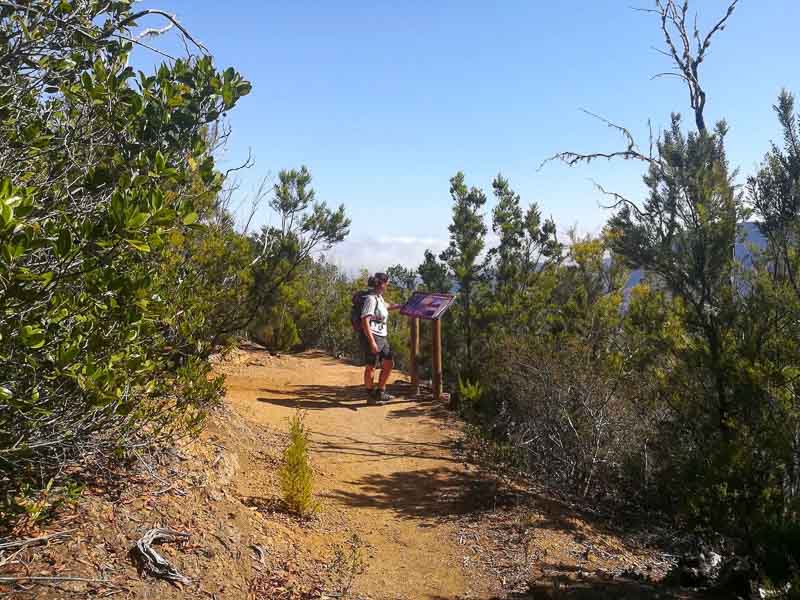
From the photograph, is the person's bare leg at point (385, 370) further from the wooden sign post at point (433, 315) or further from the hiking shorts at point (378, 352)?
the wooden sign post at point (433, 315)

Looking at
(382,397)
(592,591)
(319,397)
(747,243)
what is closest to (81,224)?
(592,591)

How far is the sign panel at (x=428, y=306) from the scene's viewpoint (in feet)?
27.3

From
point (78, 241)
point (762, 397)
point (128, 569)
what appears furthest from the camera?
point (762, 397)

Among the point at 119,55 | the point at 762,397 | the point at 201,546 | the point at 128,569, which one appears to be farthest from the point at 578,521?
the point at 119,55

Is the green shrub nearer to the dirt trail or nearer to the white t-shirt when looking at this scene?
the dirt trail

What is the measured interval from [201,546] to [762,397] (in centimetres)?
413

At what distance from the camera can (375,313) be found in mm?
8016

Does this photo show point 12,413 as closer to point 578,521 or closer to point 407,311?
point 578,521

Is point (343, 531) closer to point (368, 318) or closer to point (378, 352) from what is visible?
point (378, 352)

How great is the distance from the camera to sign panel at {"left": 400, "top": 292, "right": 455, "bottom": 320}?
328 inches

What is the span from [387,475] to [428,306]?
321 cm

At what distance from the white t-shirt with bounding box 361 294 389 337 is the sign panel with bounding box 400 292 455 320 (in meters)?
0.62

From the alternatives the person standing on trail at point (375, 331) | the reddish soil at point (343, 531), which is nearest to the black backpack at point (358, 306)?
the person standing on trail at point (375, 331)

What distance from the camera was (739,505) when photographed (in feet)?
13.2
